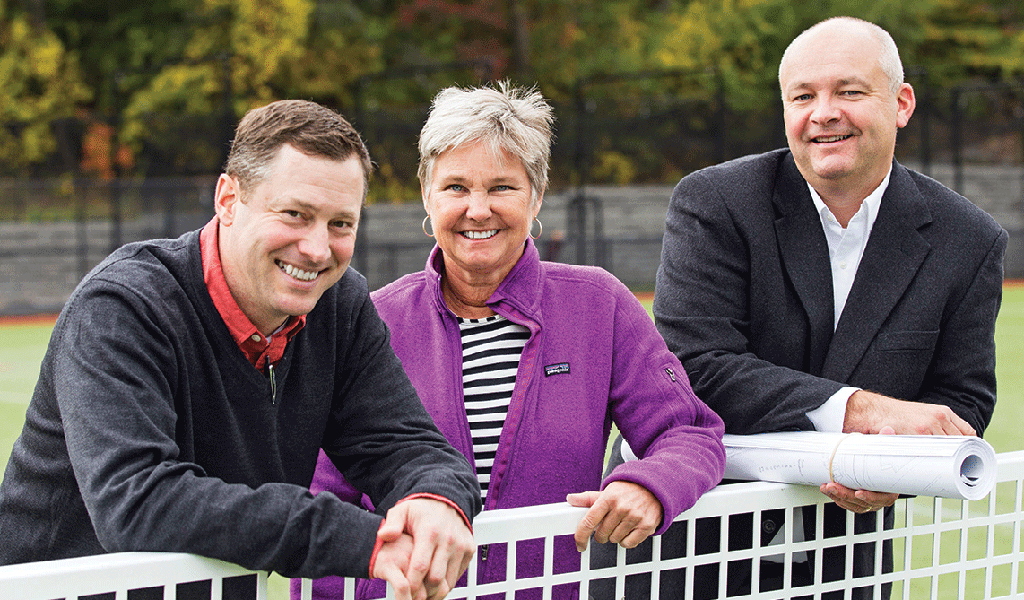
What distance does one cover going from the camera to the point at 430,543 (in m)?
1.75

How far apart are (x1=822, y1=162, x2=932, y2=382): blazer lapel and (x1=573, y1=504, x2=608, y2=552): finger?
1.01 meters

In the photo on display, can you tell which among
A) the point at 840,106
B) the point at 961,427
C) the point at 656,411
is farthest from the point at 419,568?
the point at 840,106

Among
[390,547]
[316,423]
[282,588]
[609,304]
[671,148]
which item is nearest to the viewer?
[390,547]

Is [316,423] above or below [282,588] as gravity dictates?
above

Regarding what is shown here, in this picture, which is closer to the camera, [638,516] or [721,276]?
[638,516]

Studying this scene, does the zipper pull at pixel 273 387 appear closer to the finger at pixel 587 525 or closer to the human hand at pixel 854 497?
the finger at pixel 587 525

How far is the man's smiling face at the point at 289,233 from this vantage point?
1959 millimetres

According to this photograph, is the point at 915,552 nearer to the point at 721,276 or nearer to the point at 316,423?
the point at 721,276

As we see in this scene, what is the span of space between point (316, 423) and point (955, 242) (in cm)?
172

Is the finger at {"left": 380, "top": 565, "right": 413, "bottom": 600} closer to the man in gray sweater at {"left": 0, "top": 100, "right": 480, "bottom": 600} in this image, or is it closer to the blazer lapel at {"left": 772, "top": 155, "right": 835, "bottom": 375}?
the man in gray sweater at {"left": 0, "top": 100, "right": 480, "bottom": 600}

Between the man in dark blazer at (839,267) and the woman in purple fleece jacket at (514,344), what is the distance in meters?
0.17

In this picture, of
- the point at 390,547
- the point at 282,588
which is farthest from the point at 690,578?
the point at 282,588

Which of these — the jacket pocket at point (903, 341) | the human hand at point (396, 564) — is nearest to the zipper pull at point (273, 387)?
the human hand at point (396, 564)

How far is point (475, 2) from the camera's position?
30.5 metres
